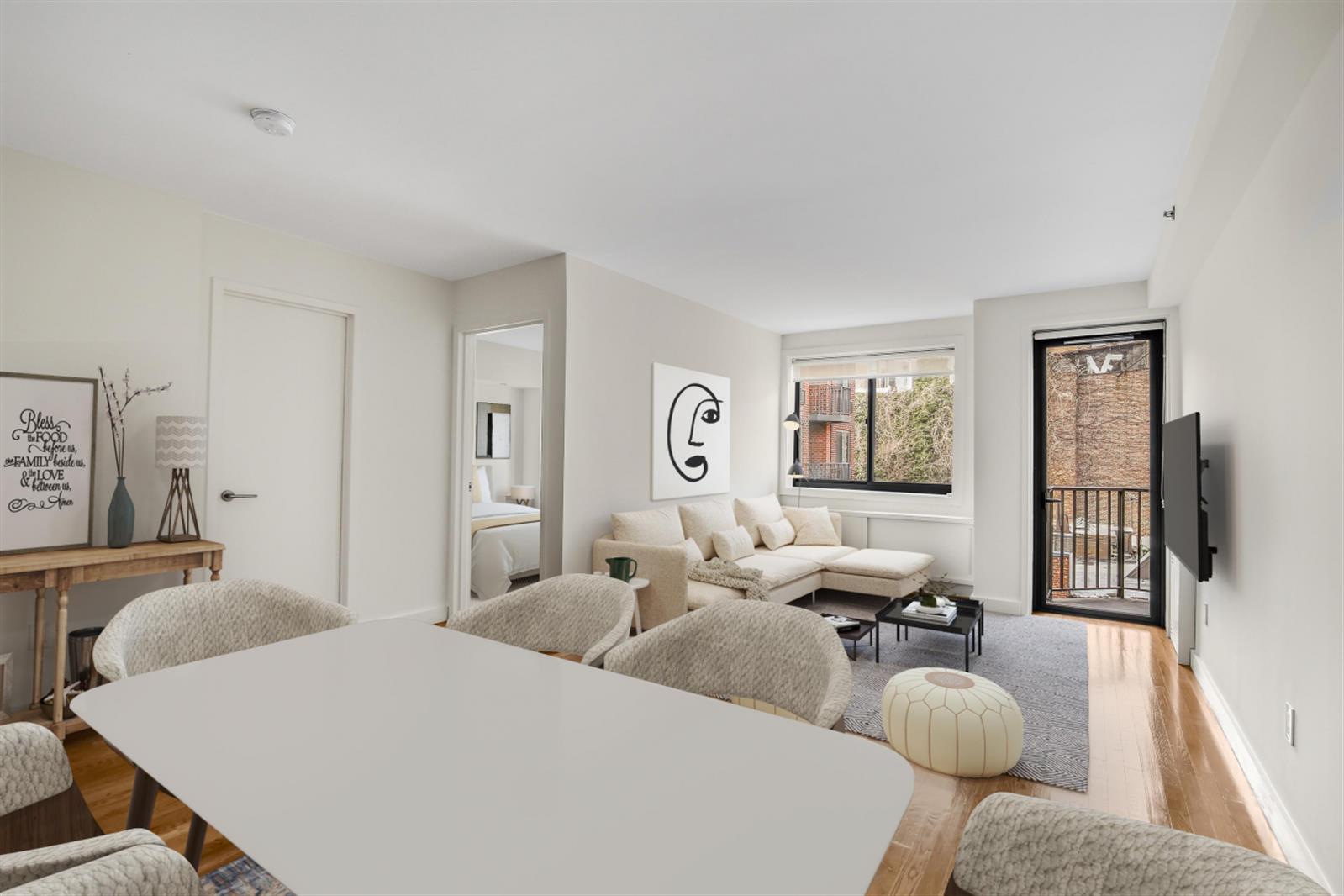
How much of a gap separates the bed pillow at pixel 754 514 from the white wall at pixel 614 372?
113 cm

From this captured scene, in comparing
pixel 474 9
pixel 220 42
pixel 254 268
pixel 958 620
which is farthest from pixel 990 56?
pixel 254 268

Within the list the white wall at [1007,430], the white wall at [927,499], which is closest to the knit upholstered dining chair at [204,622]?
the white wall at [1007,430]

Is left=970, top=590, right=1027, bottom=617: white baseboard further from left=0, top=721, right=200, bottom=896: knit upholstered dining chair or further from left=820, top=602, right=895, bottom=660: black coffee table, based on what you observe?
left=0, top=721, right=200, bottom=896: knit upholstered dining chair

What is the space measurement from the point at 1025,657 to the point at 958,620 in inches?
24.3

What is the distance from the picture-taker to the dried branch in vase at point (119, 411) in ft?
10.2

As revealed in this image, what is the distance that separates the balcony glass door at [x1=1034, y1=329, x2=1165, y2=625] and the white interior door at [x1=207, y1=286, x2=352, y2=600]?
16.2ft

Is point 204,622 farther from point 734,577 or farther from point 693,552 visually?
point 693,552

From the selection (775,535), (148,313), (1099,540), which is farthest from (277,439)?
(1099,540)

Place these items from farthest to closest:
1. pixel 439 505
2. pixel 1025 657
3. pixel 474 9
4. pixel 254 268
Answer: pixel 439 505 < pixel 1025 657 < pixel 254 268 < pixel 474 9

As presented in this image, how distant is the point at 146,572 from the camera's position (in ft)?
9.73

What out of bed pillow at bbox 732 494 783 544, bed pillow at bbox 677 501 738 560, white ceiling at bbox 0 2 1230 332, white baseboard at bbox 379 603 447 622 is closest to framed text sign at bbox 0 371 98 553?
white ceiling at bbox 0 2 1230 332

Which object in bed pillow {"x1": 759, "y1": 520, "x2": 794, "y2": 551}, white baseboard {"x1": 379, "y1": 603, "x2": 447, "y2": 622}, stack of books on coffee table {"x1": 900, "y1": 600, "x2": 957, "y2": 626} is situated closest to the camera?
stack of books on coffee table {"x1": 900, "y1": 600, "x2": 957, "y2": 626}

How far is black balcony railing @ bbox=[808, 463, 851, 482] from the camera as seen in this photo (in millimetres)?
6672

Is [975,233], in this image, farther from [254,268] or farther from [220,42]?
[254,268]
